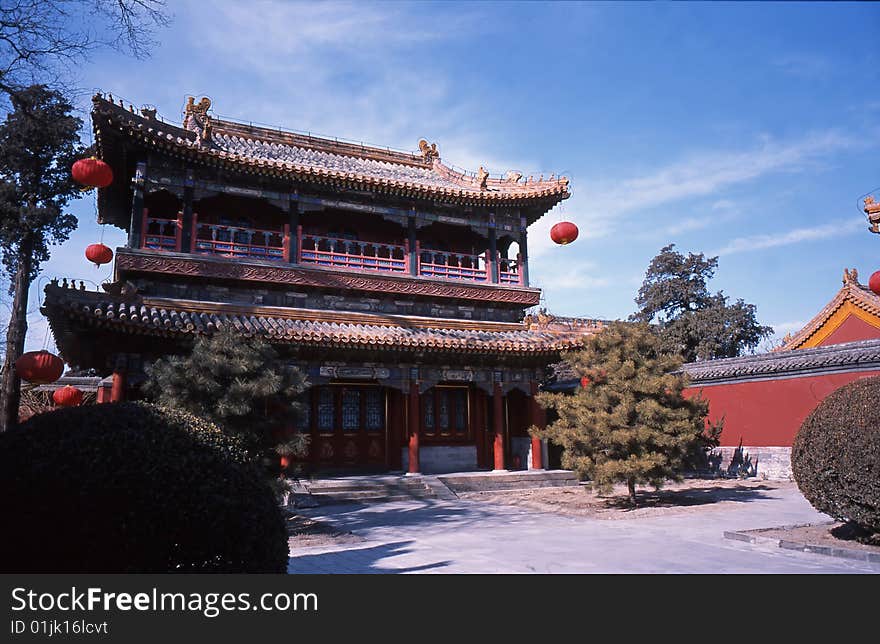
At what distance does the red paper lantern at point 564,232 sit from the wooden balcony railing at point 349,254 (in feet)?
12.7

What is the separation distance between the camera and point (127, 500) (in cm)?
321

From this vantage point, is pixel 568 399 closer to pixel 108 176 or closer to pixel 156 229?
pixel 108 176

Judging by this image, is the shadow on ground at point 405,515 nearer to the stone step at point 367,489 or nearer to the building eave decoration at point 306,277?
the stone step at point 367,489

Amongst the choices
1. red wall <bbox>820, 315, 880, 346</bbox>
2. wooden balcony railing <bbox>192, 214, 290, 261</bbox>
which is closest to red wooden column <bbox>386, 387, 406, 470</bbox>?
wooden balcony railing <bbox>192, 214, 290, 261</bbox>

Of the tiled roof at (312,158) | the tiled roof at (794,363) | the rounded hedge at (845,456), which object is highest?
the tiled roof at (312,158)

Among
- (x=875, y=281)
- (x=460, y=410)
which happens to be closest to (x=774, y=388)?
(x=875, y=281)

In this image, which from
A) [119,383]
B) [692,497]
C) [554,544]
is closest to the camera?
[554,544]

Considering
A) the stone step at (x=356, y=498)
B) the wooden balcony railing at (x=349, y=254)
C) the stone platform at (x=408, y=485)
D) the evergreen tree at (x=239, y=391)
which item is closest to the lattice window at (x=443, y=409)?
the stone platform at (x=408, y=485)

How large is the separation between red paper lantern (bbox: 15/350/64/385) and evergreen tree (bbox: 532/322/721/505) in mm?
9542

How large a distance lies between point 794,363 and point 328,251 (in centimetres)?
1238

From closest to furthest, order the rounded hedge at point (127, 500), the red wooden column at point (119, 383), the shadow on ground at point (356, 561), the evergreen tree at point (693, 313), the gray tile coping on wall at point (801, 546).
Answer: the rounded hedge at point (127, 500), the shadow on ground at point (356, 561), the gray tile coping on wall at point (801, 546), the red wooden column at point (119, 383), the evergreen tree at point (693, 313)

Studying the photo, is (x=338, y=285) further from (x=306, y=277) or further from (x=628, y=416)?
(x=628, y=416)

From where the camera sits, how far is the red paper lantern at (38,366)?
11305 mm

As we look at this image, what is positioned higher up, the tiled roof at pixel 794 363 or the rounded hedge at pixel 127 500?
the tiled roof at pixel 794 363
